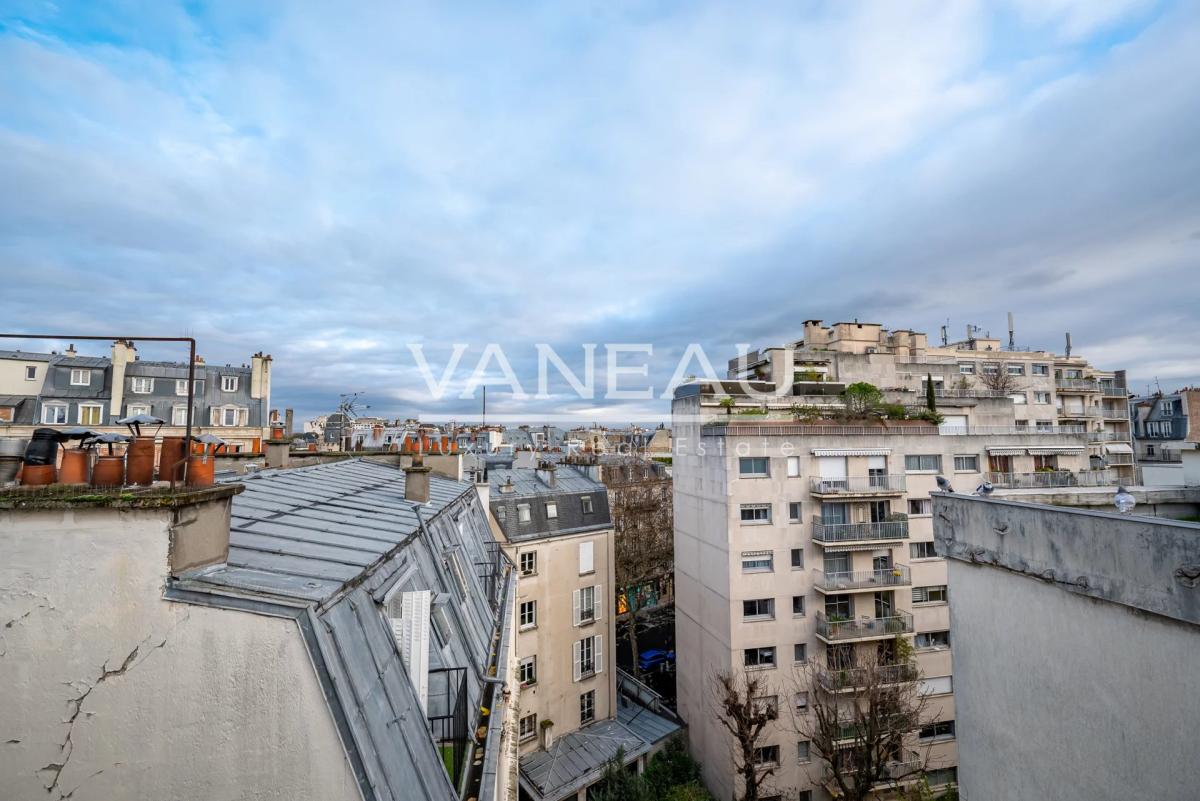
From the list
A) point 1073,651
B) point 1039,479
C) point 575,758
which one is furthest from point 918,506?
point 575,758

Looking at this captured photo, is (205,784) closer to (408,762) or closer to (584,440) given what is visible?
(408,762)

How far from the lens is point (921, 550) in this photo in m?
19.3

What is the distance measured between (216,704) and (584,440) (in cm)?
8371

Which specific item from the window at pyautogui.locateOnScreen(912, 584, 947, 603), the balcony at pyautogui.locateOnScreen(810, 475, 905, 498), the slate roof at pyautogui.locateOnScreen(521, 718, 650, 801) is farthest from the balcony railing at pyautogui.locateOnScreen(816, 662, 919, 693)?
the slate roof at pyautogui.locateOnScreen(521, 718, 650, 801)

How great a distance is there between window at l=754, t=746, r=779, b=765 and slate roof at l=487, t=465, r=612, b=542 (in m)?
9.59

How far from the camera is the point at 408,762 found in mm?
3723

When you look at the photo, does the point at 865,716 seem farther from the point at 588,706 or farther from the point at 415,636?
the point at 415,636

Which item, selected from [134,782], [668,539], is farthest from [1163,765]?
[668,539]

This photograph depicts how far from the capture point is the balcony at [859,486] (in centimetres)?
1834

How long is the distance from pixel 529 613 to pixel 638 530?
12263 mm

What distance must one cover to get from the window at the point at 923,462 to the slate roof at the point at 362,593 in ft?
54.9

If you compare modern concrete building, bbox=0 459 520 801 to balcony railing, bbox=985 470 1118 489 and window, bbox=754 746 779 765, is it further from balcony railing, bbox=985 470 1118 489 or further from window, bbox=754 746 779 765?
balcony railing, bbox=985 470 1118 489

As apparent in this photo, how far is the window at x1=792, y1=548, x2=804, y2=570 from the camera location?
18516mm

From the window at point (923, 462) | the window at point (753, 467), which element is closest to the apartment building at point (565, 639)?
the window at point (753, 467)
